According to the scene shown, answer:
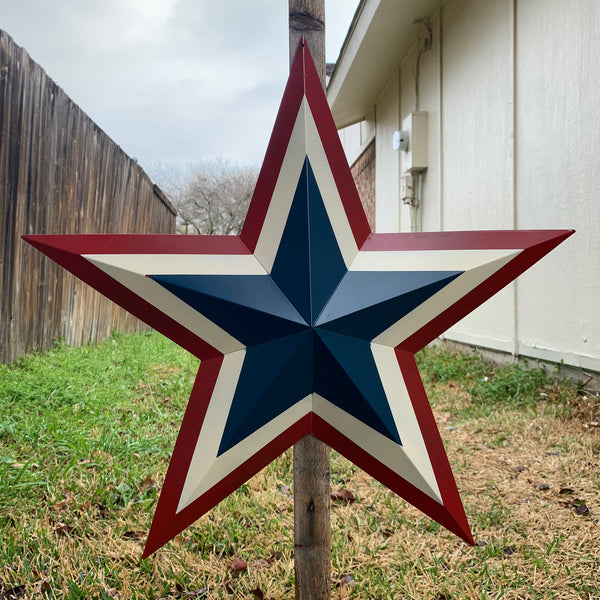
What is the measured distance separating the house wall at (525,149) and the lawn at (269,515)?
74 centimetres

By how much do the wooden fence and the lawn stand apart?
758 millimetres

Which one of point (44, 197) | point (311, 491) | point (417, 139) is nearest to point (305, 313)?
point (311, 491)

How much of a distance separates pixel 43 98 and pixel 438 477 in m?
4.46

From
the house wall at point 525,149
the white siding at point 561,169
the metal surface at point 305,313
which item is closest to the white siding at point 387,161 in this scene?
the house wall at point 525,149

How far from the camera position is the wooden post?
3.98ft

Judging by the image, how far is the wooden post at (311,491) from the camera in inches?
47.7

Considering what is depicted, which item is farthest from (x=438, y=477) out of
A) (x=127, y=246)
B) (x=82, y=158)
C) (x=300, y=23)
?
(x=82, y=158)

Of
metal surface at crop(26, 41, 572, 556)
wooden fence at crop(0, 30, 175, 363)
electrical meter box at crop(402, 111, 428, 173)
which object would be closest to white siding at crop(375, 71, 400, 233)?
electrical meter box at crop(402, 111, 428, 173)

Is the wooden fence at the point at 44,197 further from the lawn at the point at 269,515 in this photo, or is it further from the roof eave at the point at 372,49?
the roof eave at the point at 372,49

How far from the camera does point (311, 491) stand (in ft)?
4.11

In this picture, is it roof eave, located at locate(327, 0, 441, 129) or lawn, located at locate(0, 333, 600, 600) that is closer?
lawn, located at locate(0, 333, 600, 600)

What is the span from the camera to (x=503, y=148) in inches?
165

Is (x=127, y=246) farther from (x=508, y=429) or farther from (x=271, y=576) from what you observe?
(x=508, y=429)

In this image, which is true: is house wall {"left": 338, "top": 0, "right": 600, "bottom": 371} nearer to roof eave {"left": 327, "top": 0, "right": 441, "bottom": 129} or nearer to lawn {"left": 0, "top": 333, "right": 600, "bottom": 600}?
roof eave {"left": 327, "top": 0, "right": 441, "bottom": 129}
